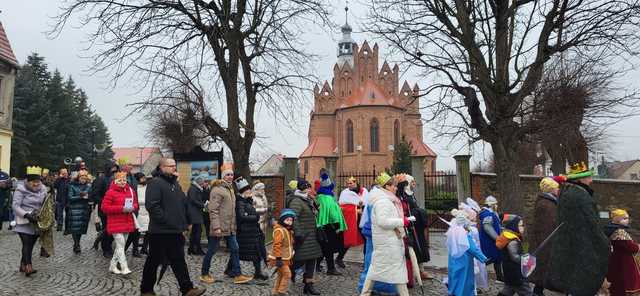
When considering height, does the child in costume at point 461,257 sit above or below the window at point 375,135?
below

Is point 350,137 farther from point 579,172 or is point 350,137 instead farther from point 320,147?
point 579,172

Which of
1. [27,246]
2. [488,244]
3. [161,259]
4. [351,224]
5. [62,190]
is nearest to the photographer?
[161,259]

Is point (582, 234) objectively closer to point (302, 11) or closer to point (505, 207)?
point (505, 207)

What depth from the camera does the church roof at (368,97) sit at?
5716cm

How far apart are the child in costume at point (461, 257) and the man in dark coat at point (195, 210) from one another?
11.8 feet

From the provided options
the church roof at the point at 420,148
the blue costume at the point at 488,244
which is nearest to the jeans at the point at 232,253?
the blue costume at the point at 488,244

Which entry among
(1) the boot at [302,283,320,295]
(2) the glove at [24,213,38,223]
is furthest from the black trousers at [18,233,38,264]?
(1) the boot at [302,283,320,295]

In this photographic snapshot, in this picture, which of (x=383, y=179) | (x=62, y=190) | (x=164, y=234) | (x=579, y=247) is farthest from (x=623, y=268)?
(x=62, y=190)

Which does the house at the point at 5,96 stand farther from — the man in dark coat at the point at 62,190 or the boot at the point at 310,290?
the boot at the point at 310,290

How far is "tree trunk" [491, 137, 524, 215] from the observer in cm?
1091

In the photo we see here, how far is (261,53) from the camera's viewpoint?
39.3ft

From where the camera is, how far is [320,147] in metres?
61.8

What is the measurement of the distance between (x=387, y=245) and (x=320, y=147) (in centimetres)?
5597

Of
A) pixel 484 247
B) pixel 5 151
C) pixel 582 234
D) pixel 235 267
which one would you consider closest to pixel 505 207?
pixel 484 247
